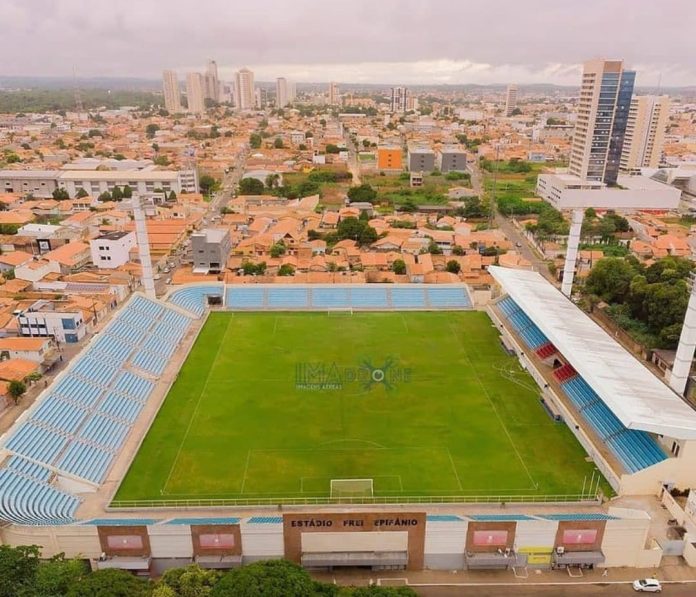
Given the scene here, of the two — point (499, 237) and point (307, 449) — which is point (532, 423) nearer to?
point (307, 449)

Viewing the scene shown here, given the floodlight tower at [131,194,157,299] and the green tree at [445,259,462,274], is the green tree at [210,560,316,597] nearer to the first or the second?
the floodlight tower at [131,194,157,299]

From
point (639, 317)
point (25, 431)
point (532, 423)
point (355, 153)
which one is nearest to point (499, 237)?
point (639, 317)

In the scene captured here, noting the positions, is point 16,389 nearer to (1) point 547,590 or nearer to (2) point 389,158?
(1) point 547,590

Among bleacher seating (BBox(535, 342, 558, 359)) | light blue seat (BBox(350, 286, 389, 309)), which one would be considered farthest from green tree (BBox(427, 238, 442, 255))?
bleacher seating (BBox(535, 342, 558, 359))

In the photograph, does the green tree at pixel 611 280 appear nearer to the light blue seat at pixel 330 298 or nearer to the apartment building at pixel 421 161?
the light blue seat at pixel 330 298

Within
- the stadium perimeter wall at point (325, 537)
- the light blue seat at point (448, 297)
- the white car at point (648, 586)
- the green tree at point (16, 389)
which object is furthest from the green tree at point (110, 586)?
the light blue seat at point (448, 297)

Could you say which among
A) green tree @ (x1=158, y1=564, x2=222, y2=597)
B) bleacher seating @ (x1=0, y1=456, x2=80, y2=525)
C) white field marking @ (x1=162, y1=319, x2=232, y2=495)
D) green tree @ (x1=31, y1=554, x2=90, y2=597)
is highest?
green tree @ (x1=31, y1=554, x2=90, y2=597)

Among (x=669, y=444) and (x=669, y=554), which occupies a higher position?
(x=669, y=444)
